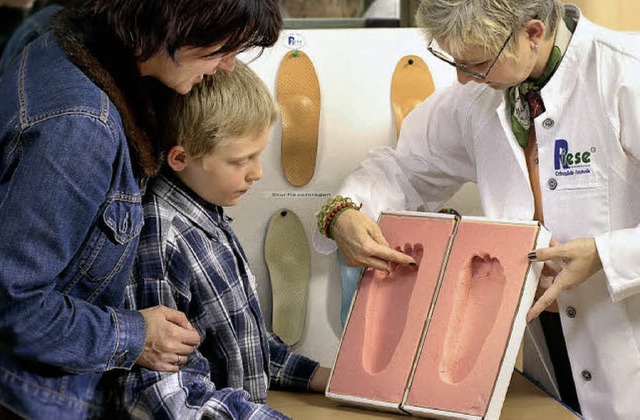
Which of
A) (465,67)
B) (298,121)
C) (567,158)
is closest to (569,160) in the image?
(567,158)

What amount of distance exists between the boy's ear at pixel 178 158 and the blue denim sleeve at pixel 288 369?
0.47m

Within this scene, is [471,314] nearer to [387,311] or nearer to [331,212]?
[387,311]

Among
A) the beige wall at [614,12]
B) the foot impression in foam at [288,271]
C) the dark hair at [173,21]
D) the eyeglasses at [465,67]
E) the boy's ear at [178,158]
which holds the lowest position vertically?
the foot impression in foam at [288,271]

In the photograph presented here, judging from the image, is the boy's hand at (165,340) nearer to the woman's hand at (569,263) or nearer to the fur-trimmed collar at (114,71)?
the fur-trimmed collar at (114,71)

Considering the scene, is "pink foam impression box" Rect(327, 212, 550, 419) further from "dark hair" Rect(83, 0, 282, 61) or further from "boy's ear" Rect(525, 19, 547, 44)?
"dark hair" Rect(83, 0, 282, 61)

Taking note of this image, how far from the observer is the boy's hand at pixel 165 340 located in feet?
4.81

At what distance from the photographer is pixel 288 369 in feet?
6.14

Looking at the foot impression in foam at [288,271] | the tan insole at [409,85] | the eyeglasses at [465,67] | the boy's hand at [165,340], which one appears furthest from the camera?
the tan insole at [409,85]

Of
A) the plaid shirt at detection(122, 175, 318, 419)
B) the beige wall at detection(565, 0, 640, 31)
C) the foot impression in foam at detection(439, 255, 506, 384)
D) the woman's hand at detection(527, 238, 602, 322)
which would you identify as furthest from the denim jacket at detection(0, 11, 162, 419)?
the beige wall at detection(565, 0, 640, 31)

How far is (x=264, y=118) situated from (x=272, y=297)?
571 millimetres

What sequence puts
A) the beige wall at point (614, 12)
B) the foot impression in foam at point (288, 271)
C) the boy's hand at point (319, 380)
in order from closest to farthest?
the boy's hand at point (319, 380), the foot impression in foam at point (288, 271), the beige wall at point (614, 12)

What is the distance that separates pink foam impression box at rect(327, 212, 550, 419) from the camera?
63.7 inches

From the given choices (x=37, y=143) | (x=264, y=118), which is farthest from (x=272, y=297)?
(x=37, y=143)

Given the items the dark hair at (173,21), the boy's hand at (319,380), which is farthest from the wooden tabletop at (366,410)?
the dark hair at (173,21)
